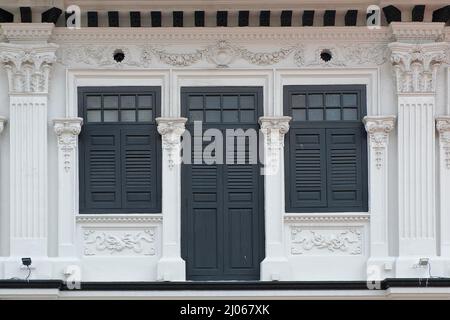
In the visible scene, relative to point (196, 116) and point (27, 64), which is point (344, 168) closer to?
point (196, 116)

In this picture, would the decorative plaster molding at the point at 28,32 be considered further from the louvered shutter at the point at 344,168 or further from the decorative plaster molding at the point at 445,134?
the decorative plaster molding at the point at 445,134

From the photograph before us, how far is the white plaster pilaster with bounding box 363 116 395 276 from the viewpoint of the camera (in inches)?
711

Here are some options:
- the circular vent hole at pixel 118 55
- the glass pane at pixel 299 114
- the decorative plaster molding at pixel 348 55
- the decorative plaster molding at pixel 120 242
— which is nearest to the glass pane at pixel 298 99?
the glass pane at pixel 299 114

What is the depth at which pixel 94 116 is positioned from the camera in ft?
60.5

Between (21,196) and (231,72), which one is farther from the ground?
(231,72)

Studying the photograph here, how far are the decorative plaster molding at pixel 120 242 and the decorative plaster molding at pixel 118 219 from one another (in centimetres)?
12

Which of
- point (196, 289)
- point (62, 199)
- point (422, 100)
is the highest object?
point (422, 100)

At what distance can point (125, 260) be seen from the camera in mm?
18109

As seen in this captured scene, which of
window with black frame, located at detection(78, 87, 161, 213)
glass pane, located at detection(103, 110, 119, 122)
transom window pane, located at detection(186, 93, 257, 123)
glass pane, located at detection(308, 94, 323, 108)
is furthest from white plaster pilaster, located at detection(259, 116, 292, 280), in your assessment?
glass pane, located at detection(103, 110, 119, 122)

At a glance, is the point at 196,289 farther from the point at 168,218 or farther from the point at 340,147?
the point at 340,147

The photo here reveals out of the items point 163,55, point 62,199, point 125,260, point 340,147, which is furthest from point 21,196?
point 340,147

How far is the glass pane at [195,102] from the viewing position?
18.4 metres

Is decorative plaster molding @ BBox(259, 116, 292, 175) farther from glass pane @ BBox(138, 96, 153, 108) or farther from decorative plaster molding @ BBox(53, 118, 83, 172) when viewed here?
decorative plaster molding @ BBox(53, 118, 83, 172)

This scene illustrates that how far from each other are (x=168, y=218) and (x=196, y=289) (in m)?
1.16
